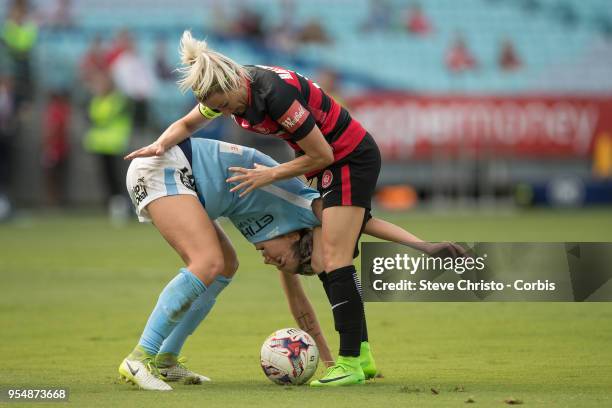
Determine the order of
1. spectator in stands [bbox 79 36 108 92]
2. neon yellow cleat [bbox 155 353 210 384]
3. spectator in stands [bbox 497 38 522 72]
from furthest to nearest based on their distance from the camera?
spectator in stands [bbox 497 38 522 72] → spectator in stands [bbox 79 36 108 92] → neon yellow cleat [bbox 155 353 210 384]

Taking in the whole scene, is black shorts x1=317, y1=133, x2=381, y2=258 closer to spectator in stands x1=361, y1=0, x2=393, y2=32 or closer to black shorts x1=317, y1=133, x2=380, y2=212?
black shorts x1=317, y1=133, x2=380, y2=212

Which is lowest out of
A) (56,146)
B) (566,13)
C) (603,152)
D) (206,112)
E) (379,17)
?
(206,112)

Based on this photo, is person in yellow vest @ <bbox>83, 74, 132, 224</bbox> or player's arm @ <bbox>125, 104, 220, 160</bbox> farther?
person in yellow vest @ <bbox>83, 74, 132, 224</bbox>

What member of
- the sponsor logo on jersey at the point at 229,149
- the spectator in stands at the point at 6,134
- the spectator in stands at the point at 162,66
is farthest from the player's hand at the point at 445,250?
the spectator in stands at the point at 162,66

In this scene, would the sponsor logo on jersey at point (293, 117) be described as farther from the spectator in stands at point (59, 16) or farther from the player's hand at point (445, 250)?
the spectator in stands at point (59, 16)

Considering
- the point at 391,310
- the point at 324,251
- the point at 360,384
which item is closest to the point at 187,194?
the point at 324,251

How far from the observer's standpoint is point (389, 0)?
90.5ft

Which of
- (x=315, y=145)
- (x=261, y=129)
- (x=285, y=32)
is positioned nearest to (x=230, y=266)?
(x=261, y=129)

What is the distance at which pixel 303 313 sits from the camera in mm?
7258

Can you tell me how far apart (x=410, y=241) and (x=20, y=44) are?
696 inches

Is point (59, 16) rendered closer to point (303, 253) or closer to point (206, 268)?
point (303, 253)

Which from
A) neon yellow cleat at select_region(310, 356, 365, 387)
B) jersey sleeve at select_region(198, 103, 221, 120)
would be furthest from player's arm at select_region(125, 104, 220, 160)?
neon yellow cleat at select_region(310, 356, 365, 387)

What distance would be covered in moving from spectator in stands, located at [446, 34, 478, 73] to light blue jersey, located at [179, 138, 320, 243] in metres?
19.6

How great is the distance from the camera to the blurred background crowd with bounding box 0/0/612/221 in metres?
23.0
